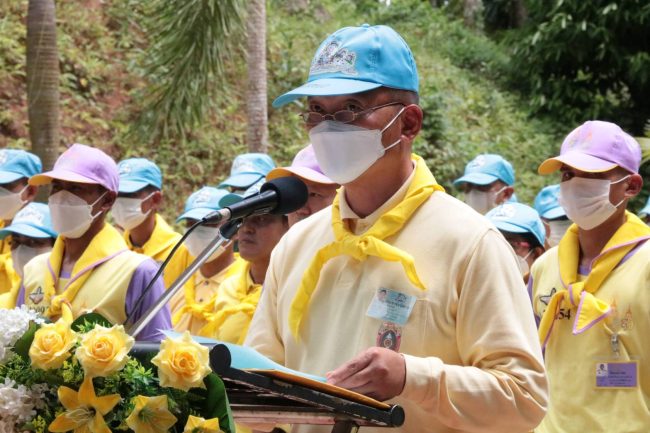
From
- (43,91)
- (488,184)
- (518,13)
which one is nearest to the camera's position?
(488,184)

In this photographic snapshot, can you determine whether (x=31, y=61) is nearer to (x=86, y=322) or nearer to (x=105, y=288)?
(x=105, y=288)

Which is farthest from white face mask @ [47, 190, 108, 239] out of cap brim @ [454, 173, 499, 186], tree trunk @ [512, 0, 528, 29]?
tree trunk @ [512, 0, 528, 29]

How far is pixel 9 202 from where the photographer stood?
9.13 meters

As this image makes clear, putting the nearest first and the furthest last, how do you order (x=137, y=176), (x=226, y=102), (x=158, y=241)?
(x=158, y=241) → (x=137, y=176) → (x=226, y=102)

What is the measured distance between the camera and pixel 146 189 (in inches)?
340

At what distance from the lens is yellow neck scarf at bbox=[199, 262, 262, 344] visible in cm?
613

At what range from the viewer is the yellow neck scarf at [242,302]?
6129 mm

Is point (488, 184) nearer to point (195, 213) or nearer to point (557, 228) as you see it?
point (557, 228)

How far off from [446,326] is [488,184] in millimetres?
6573

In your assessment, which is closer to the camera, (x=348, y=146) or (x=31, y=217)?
(x=348, y=146)

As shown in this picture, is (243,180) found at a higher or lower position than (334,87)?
lower

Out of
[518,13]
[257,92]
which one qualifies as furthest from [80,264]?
[518,13]

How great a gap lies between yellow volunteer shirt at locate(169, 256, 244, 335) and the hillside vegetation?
6.61 meters

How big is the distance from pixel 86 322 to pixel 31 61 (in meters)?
10.3
